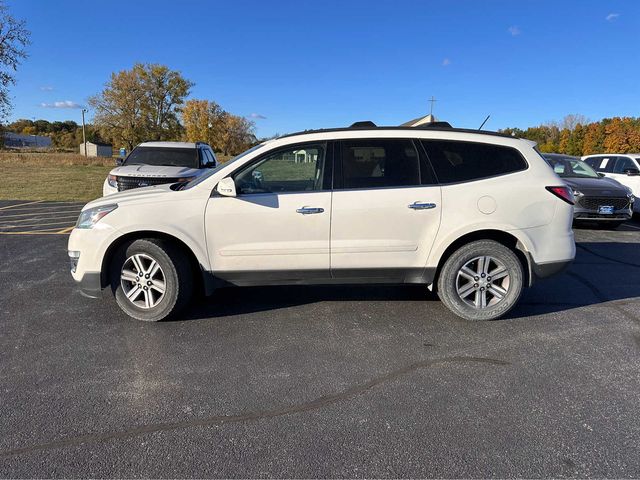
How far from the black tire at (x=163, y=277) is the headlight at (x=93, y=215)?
0.36 metres

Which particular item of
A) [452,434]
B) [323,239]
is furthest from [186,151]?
[452,434]

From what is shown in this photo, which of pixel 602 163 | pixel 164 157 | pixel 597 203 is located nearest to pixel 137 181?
pixel 164 157

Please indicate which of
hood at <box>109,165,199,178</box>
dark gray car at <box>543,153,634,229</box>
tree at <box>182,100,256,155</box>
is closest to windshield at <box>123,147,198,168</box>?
hood at <box>109,165,199,178</box>

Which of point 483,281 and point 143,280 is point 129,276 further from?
point 483,281

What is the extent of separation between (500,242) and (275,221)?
225 cm

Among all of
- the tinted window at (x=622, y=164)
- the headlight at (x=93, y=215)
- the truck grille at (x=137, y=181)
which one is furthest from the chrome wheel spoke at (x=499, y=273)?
the tinted window at (x=622, y=164)

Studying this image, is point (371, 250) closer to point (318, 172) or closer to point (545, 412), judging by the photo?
point (318, 172)

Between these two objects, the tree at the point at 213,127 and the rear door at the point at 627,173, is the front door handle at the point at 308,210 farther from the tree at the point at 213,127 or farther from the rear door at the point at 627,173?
the tree at the point at 213,127

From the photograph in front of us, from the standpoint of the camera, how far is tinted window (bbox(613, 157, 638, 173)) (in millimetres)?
11292

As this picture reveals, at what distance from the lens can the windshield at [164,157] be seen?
9398 mm

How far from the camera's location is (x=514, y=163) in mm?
4121

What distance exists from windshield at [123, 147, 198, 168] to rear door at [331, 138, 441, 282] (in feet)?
20.4

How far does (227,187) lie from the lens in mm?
3859

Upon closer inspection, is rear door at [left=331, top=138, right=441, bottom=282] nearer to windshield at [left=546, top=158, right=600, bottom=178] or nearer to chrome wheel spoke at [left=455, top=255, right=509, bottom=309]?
A: chrome wheel spoke at [left=455, top=255, right=509, bottom=309]
